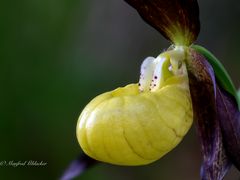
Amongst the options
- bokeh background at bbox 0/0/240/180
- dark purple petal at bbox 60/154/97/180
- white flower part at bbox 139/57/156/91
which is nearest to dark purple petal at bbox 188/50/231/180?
white flower part at bbox 139/57/156/91

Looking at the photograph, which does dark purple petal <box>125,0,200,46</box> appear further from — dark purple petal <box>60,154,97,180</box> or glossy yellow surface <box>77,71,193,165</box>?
dark purple petal <box>60,154,97,180</box>

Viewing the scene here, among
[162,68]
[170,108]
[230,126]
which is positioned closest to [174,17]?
[162,68]

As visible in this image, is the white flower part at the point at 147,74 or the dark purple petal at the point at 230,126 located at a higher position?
the white flower part at the point at 147,74

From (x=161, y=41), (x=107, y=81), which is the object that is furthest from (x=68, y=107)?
(x=161, y=41)

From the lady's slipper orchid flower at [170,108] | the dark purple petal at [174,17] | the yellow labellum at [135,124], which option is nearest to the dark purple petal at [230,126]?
the lady's slipper orchid flower at [170,108]

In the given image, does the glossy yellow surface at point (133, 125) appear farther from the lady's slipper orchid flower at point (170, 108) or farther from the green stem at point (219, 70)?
the green stem at point (219, 70)
